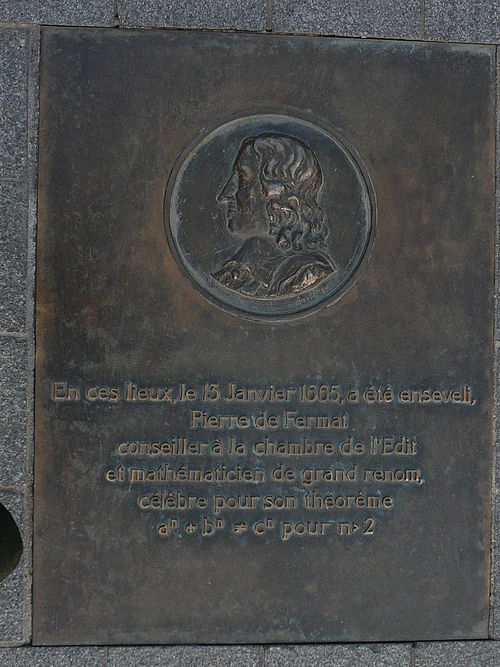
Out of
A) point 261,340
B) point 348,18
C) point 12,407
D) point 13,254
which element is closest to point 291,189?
point 261,340

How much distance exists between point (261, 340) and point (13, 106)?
61.7 inches

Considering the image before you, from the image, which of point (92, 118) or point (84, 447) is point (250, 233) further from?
point (84, 447)

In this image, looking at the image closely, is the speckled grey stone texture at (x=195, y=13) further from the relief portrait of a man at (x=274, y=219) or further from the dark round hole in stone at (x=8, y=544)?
the dark round hole in stone at (x=8, y=544)

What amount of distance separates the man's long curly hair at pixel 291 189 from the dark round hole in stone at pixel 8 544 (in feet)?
5.71

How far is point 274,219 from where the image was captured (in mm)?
2996

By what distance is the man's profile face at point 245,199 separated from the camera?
298cm

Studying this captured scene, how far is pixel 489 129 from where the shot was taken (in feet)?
10.3

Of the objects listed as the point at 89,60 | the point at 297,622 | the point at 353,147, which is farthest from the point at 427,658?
the point at 89,60

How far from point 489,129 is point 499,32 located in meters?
0.49

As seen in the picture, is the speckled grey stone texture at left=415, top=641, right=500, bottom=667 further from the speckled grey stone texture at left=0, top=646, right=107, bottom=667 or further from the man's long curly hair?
the man's long curly hair

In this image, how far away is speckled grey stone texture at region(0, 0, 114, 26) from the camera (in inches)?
119

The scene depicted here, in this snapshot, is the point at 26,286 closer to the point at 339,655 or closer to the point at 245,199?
the point at 245,199

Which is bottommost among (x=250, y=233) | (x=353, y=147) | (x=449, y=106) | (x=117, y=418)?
(x=117, y=418)

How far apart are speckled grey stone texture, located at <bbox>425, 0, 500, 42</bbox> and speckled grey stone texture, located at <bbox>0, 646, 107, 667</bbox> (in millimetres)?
3293
